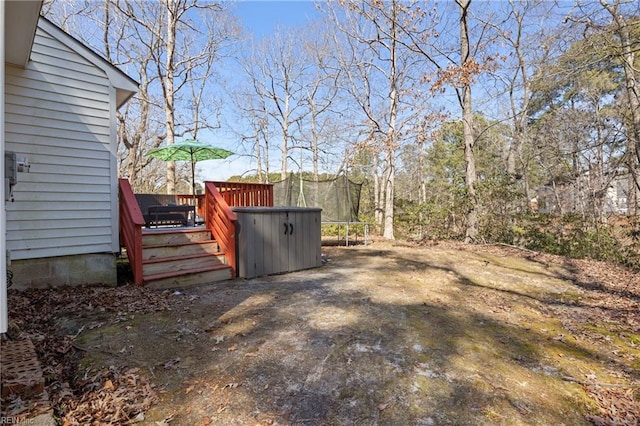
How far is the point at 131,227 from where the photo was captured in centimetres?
450

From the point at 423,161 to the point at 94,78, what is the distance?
21933mm

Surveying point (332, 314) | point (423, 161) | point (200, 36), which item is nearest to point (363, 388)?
point (332, 314)

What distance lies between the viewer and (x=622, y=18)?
644 cm

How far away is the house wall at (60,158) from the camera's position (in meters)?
4.00

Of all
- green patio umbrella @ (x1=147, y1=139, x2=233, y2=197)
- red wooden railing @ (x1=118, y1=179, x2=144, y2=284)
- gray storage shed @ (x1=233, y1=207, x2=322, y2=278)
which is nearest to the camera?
red wooden railing @ (x1=118, y1=179, x2=144, y2=284)

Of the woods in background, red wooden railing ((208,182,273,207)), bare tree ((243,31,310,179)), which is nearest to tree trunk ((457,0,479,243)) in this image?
the woods in background

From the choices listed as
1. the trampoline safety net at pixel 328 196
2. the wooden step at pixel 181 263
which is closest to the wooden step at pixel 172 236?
the wooden step at pixel 181 263

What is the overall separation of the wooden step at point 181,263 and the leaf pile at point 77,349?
33cm

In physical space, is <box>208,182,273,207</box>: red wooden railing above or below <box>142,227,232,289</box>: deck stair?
above

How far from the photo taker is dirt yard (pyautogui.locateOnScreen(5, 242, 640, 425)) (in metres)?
1.91

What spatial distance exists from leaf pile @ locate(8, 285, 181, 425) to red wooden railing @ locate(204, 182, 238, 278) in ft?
3.97

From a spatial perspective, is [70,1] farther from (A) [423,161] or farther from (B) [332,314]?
(A) [423,161]

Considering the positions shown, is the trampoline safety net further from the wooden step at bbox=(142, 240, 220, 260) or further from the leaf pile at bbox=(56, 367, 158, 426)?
the leaf pile at bbox=(56, 367, 158, 426)

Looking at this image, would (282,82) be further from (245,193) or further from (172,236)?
(172,236)
